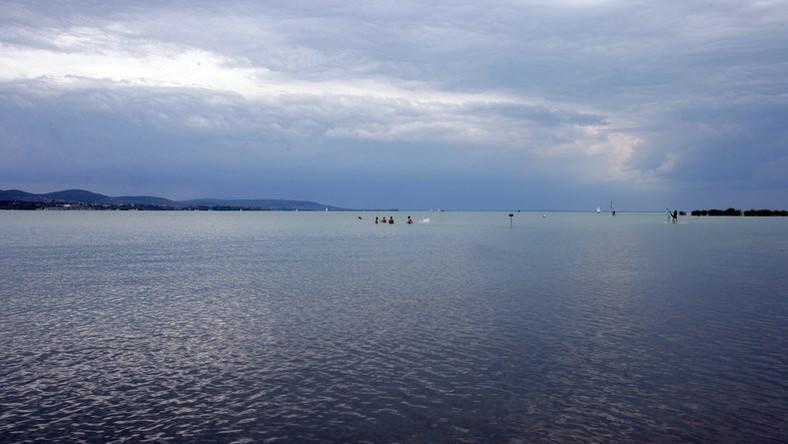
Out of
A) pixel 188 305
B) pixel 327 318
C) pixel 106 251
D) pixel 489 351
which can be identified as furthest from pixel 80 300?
pixel 106 251

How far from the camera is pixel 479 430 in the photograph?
15.8 metres

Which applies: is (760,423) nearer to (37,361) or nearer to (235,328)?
(235,328)

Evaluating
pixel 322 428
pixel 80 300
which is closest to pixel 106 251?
pixel 80 300

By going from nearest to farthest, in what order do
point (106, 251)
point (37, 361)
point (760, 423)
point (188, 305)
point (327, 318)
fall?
point (760, 423) → point (37, 361) → point (327, 318) → point (188, 305) → point (106, 251)

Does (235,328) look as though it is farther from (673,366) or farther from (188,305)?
(673,366)

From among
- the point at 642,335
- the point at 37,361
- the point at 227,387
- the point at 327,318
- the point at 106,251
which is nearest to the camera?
the point at 227,387

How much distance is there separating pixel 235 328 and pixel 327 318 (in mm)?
4662

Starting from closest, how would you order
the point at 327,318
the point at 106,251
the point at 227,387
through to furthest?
the point at 227,387 → the point at 327,318 → the point at 106,251

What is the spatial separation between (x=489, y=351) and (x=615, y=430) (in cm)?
817

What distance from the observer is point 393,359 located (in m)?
22.6

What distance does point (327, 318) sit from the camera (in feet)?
100

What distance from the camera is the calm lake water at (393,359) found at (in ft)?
53.1

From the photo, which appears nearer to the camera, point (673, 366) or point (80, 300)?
point (673, 366)

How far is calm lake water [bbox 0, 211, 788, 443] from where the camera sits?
16188mm
